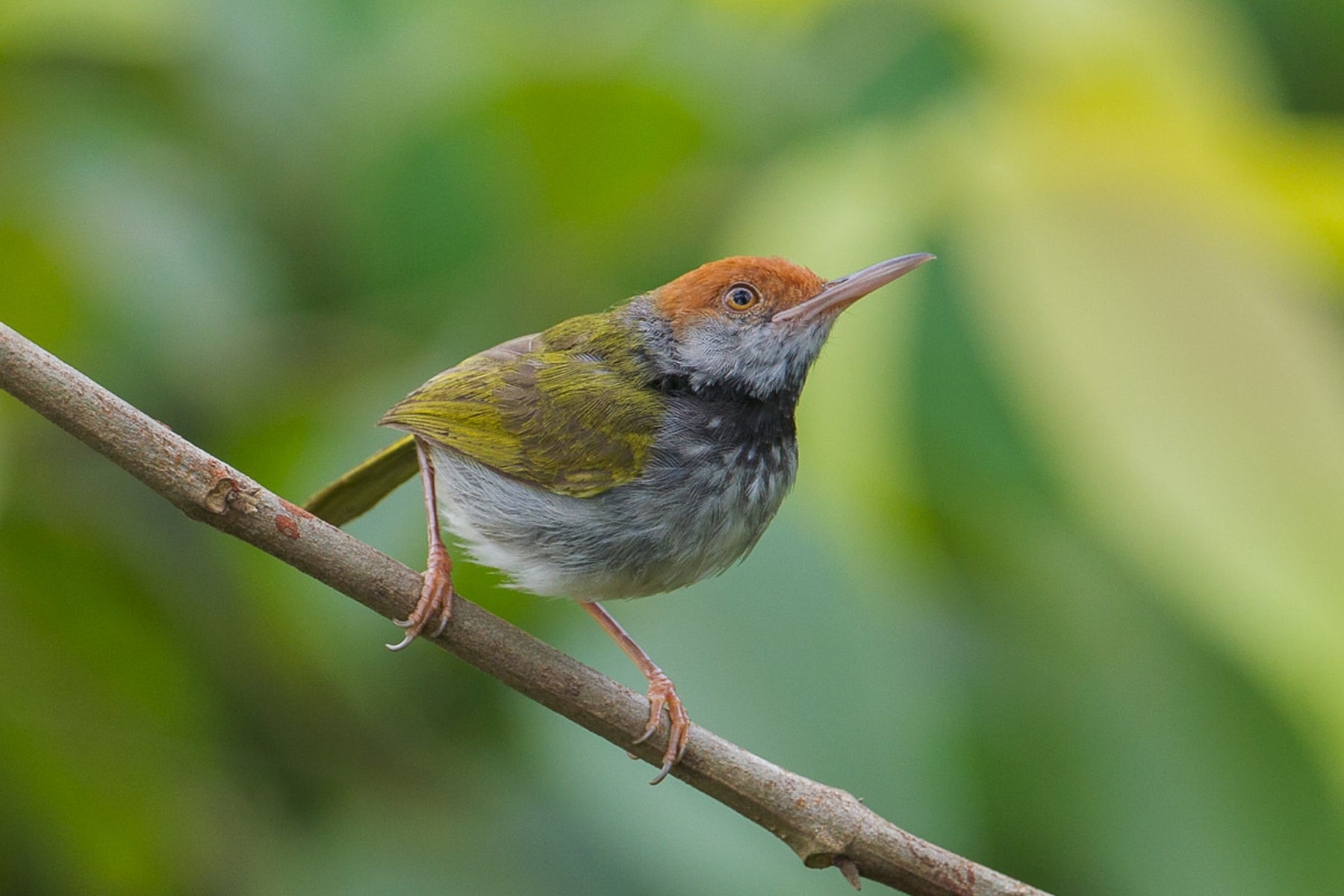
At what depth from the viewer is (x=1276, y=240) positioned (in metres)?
4.03

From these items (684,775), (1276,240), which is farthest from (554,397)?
(1276,240)

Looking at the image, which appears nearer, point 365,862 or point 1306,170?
point 365,862

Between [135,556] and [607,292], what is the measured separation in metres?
1.52

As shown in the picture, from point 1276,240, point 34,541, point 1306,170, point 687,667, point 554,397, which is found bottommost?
point 34,541

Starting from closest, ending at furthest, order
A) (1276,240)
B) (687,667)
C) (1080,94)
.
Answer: (687,667)
(1276,240)
(1080,94)

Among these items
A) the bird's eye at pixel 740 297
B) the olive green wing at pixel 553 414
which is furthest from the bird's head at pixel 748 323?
the olive green wing at pixel 553 414

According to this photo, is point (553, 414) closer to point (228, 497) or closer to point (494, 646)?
point (494, 646)

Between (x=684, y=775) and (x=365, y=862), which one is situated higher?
(x=684, y=775)

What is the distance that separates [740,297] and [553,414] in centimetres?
45

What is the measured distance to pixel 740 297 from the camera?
2871 millimetres

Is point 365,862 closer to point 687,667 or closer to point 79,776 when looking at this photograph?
point 79,776

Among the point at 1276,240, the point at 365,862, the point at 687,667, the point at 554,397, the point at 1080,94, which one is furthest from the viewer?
the point at 1080,94

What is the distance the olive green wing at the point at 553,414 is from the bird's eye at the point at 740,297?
0.75 feet

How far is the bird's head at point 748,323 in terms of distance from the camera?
2.84 meters
